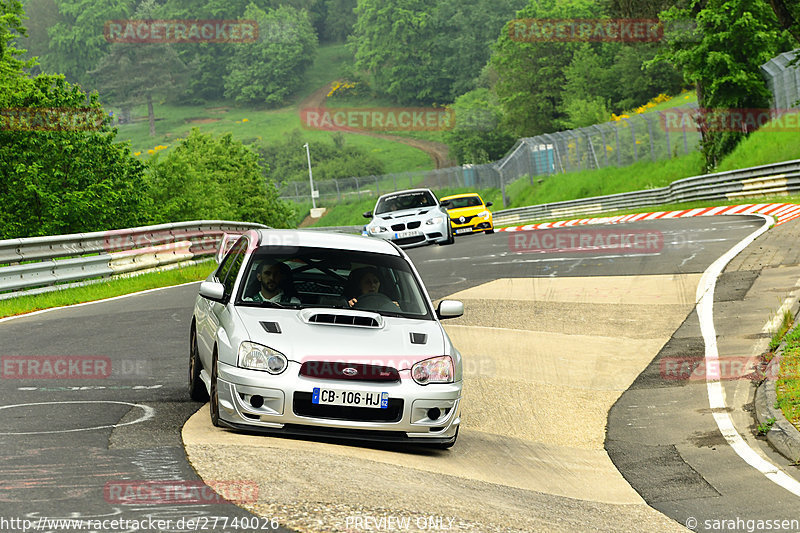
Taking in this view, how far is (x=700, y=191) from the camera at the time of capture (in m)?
39.4

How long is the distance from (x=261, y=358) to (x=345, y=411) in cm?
Result: 69

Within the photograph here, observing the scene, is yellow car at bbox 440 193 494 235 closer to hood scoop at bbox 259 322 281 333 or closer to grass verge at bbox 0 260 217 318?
grass verge at bbox 0 260 217 318

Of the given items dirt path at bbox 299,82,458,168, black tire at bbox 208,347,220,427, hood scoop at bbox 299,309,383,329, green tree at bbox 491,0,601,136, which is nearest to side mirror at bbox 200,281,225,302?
black tire at bbox 208,347,220,427

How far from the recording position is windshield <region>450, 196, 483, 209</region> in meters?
39.3

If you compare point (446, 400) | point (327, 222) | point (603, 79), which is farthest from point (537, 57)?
point (446, 400)

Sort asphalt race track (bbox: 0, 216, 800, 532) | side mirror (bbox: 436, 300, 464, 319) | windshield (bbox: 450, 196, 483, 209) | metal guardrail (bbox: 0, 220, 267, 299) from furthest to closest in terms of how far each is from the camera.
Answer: windshield (bbox: 450, 196, 483, 209) < metal guardrail (bbox: 0, 220, 267, 299) < side mirror (bbox: 436, 300, 464, 319) < asphalt race track (bbox: 0, 216, 800, 532)

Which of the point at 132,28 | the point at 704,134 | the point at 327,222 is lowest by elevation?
the point at 327,222

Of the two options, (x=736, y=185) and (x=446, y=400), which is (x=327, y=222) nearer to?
(x=736, y=185)

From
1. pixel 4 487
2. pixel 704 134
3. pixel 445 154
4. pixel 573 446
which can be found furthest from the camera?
pixel 445 154

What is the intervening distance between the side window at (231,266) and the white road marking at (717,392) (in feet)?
14.1

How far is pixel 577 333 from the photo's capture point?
14.2 m

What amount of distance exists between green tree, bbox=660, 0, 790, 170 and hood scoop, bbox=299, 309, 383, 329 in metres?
34.6

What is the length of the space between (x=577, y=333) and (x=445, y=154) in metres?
122

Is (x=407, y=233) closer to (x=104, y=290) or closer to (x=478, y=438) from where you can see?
(x=104, y=290)
